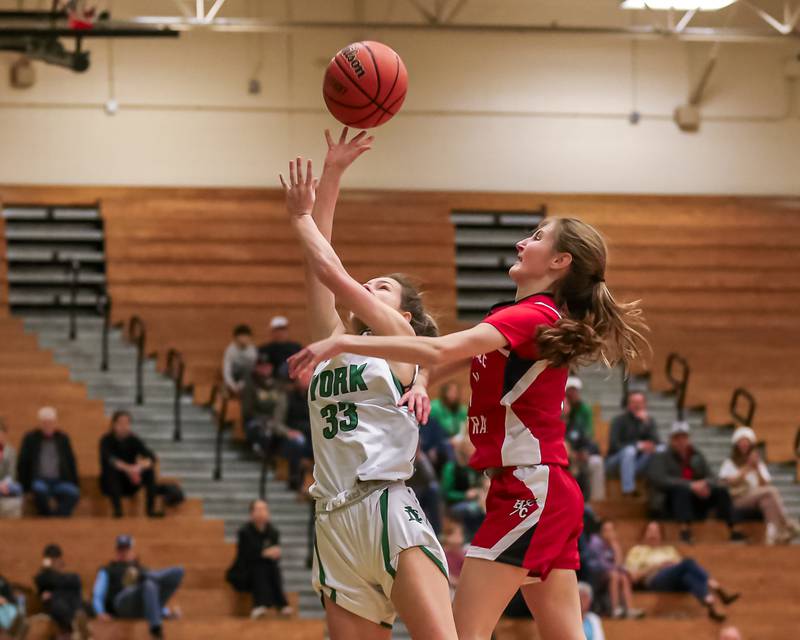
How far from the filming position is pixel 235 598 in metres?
12.1

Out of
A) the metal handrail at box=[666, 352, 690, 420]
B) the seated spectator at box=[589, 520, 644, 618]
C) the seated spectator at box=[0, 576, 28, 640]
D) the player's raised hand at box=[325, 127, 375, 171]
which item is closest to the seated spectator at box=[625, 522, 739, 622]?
the seated spectator at box=[589, 520, 644, 618]

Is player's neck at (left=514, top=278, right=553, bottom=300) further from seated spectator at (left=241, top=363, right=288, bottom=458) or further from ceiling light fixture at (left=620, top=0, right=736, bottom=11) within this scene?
ceiling light fixture at (left=620, top=0, right=736, bottom=11)

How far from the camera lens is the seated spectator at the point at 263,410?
13930 mm

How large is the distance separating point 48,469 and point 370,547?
8770mm

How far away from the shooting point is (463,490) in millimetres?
12711

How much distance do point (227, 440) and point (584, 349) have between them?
10.6 metres

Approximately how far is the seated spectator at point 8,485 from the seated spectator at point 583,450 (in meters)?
4.94

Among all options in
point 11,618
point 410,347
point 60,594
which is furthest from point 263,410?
point 410,347

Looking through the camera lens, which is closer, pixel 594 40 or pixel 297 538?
pixel 297 538

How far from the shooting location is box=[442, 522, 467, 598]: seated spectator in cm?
1143

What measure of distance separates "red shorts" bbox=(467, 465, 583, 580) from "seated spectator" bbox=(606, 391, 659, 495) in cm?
933

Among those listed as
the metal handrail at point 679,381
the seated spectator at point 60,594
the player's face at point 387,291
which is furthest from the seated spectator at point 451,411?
the player's face at point 387,291

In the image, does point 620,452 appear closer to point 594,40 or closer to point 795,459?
point 795,459

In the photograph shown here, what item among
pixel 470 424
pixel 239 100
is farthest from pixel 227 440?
pixel 470 424
